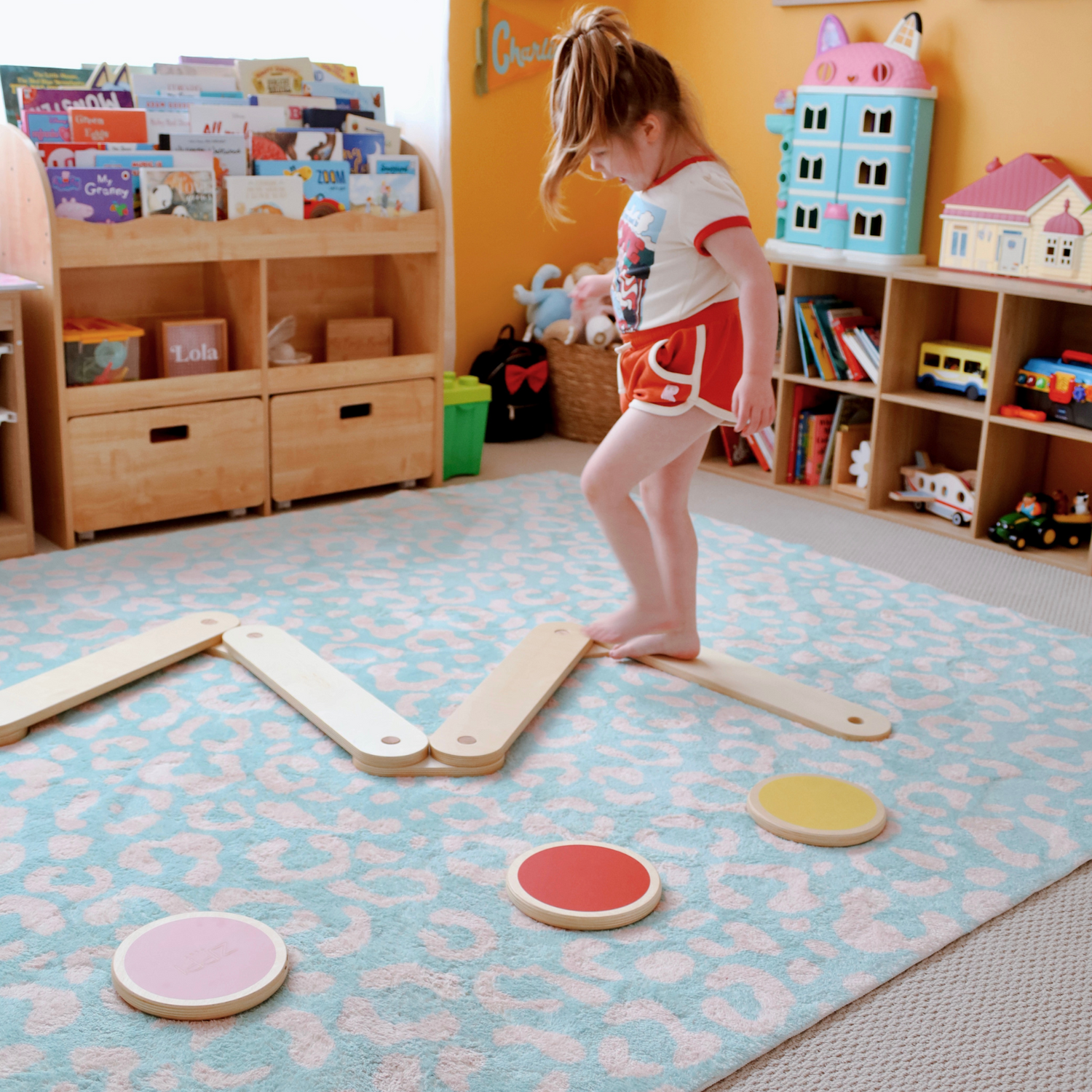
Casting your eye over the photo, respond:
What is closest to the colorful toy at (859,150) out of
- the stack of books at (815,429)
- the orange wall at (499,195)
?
the stack of books at (815,429)

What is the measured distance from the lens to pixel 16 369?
7.88 ft

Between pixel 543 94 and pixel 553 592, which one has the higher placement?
pixel 543 94

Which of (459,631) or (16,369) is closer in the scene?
(459,631)

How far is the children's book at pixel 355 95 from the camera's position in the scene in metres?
2.86

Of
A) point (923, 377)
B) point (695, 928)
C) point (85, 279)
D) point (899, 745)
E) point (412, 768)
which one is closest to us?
point (695, 928)

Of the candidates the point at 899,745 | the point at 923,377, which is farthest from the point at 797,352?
the point at 899,745

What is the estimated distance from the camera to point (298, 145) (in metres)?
2.73

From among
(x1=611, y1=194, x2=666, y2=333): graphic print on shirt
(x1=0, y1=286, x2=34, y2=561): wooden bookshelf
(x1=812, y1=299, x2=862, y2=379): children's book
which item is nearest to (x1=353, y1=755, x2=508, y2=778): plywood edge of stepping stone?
(x1=611, y1=194, x2=666, y2=333): graphic print on shirt

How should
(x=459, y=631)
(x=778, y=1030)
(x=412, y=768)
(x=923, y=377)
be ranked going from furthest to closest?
(x=923, y=377), (x=459, y=631), (x=412, y=768), (x=778, y=1030)

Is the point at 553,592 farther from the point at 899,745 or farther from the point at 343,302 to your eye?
the point at 343,302

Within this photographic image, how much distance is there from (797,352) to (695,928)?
2.17 m

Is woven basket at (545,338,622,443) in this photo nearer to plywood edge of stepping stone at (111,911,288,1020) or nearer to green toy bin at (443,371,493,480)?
green toy bin at (443,371,493,480)

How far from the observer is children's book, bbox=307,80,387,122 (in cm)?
286

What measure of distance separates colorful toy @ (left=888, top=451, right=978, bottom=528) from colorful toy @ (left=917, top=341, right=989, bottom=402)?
7.6 inches
